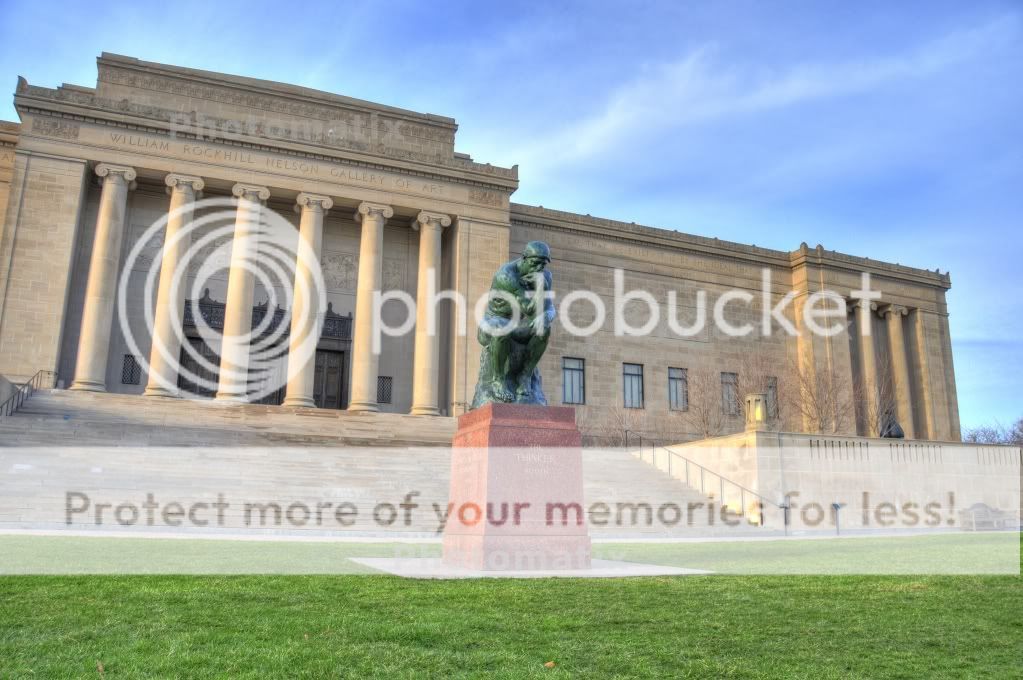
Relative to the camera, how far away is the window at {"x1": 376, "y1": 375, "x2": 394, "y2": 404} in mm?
36781

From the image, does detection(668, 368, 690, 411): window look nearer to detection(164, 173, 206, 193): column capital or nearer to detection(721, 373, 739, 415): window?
detection(721, 373, 739, 415): window

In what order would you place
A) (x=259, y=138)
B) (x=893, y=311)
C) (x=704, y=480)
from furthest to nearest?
(x=893, y=311) < (x=259, y=138) < (x=704, y=480)

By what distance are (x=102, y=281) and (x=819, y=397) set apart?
3294 cm

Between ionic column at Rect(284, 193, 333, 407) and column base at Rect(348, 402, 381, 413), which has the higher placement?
ionic column at Rect(284, 193, 333, 407)

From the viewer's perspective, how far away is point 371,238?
115 feet

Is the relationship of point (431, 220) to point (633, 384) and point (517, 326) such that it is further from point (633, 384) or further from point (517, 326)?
point (517, 326)

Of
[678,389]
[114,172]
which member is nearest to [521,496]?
[114,172]

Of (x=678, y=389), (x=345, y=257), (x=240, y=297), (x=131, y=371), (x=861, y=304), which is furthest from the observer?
(x=861, y=304)

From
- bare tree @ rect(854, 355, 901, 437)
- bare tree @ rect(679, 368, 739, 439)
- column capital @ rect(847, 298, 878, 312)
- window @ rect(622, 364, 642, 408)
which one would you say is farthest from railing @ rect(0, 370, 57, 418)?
column capital @ rect(847, 298, 878, 312)

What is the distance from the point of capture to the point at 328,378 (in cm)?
3681

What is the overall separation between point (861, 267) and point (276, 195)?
33.6m

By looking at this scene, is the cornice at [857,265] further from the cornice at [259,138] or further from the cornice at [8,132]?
the cornice at [8,132]

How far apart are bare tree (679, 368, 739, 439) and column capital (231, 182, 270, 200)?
2342cm

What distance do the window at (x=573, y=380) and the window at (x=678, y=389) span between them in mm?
5133
